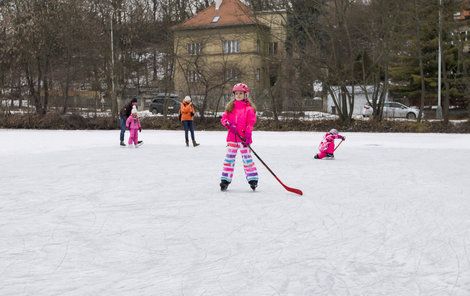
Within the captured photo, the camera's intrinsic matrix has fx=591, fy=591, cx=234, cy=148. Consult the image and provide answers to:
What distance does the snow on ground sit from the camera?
12.8 feet

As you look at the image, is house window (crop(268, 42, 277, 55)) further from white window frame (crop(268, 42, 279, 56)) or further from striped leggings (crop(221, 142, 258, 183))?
striped leggings (crop(221, 142, 258, 183))

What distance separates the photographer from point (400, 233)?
5.40 m

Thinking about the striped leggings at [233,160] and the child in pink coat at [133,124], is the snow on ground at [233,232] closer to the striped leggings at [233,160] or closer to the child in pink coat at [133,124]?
the striped leggings at [233,160]

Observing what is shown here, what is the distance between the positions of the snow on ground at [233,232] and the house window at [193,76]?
1879 centimetres

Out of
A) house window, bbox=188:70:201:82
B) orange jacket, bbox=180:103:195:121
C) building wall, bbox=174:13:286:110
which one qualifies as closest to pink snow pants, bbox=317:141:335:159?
orange jacket, bbox=180:103:195:121

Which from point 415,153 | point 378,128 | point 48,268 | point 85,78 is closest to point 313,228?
point 48,268

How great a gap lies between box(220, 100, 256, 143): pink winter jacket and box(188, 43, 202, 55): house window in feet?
73.8

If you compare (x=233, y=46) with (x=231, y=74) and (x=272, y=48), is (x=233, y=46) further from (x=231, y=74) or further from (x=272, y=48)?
(x=272, y=48)

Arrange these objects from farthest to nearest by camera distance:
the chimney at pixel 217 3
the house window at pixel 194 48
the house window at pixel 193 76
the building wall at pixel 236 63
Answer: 1. the chimney at pixel 217 3
2. the house window at pixel 194 48
3. the house window at pixel 193 76
4. the building wall at pixel 236 63

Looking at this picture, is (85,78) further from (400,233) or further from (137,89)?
(400,233)

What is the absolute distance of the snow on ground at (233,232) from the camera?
391 centimetres

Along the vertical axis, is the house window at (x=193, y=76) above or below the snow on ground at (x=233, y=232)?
above

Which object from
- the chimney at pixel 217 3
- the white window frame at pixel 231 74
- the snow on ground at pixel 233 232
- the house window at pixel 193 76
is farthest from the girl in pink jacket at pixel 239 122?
the chimney at pixel 217 3

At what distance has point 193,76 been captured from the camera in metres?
29.7
